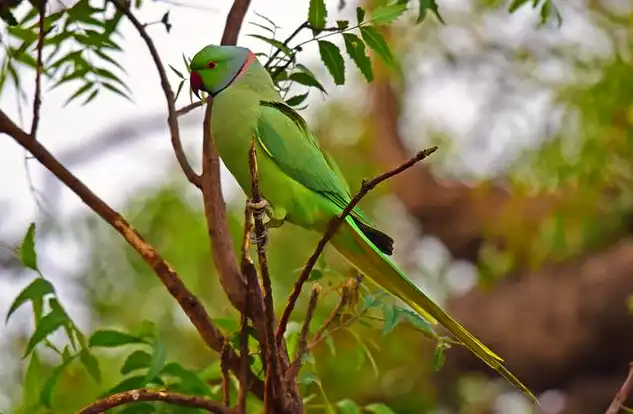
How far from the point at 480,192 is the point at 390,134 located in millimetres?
324

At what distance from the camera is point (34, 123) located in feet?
2.31

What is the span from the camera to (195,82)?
72cm

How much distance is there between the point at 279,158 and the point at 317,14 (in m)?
0.12

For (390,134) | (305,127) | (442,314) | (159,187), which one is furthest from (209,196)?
(390,134)

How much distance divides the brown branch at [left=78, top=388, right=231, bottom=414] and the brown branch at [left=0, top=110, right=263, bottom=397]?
0.05 metres

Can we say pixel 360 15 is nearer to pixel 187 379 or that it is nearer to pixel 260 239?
pixel 260 239

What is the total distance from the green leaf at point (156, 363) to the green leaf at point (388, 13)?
0.33m

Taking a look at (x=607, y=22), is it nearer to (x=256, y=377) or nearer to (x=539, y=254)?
(x=539, y=254)

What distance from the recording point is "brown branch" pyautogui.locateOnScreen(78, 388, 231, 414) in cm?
63

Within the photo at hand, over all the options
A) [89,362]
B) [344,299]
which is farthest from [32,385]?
[344,299]

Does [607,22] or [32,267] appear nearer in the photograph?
[32,267]

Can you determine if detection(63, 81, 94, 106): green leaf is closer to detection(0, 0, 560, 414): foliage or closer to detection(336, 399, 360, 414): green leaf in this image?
detection(0, 0, 560, 414): foliage

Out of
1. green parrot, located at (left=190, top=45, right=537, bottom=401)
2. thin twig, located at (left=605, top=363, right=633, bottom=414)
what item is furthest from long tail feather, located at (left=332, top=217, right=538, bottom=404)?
thin twig, located at (left=605, top=363, right=633, bottom=414)

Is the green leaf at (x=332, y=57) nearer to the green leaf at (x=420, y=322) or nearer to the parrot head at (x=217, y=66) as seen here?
the parrot head at (x=217, y=66)
